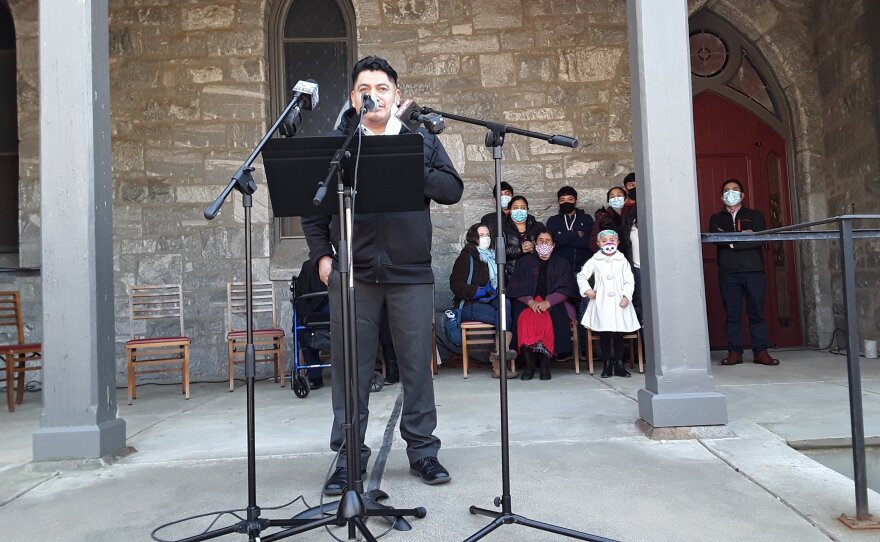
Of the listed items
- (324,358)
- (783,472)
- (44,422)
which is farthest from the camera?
(324,358)

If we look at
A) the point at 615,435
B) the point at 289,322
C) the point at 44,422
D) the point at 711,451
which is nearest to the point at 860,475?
the point at 711,451

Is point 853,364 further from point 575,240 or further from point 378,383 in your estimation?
point 575,240

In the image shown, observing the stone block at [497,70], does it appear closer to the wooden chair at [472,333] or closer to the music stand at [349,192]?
the wooden chair at [472,333]

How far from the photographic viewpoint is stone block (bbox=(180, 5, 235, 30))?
6.39 meters

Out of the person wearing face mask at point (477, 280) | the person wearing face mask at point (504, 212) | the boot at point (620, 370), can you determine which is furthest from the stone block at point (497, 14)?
the boot at point (620, 370)

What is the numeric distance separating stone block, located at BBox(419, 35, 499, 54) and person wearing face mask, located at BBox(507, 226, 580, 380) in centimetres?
207

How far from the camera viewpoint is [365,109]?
6.72 feet

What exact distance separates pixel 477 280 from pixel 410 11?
9.45 ft

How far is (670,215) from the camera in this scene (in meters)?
3.33

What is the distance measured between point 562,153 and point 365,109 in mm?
4802

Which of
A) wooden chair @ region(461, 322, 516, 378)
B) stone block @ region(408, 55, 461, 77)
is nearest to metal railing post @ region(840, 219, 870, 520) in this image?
wooden chair @ region(461, 322, 516, 378)

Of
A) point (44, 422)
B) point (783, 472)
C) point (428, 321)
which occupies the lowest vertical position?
point (783, 472)

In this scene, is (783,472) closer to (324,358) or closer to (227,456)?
(227,456)

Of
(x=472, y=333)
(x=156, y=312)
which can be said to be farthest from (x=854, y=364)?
(x=156, y=312)
